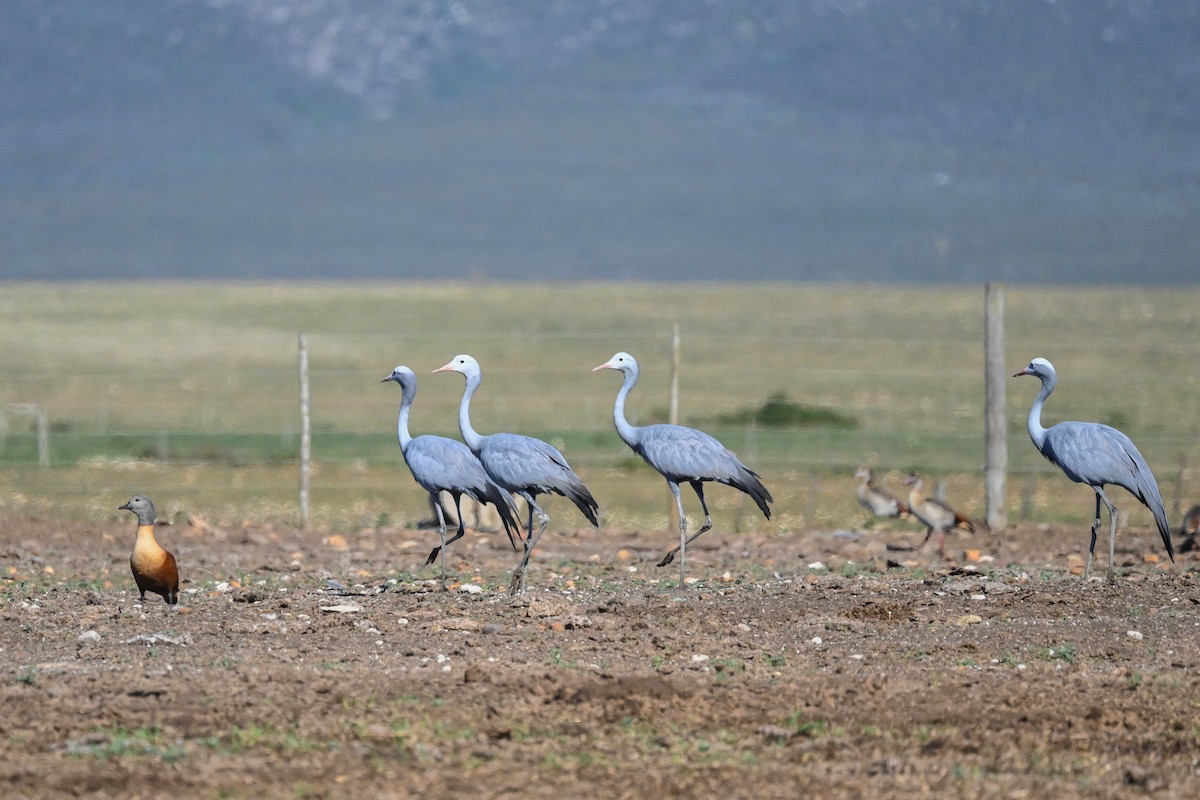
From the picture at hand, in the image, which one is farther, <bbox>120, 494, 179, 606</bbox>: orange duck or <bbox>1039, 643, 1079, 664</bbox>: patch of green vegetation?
<bbox>120, 494, 179, 606</bbox>: orange duck

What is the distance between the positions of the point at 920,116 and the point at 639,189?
29.1 meters

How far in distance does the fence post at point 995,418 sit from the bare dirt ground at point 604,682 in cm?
326

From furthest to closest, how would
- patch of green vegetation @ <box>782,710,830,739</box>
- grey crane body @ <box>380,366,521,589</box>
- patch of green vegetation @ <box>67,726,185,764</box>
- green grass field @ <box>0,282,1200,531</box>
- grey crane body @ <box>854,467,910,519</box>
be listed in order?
1. green grass field @ <box>0,282,1200,531</box>
2. grey crane body @ <box>854,467,910,519</box>
3. grey crane body @ <box>380,366,521,589</box>
4. patch of green vegetation @ <box>782,710,830,739</box>
5. patch of green vegetation @ <box>67,726,185,764</box>

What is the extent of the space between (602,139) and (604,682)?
14547 cm

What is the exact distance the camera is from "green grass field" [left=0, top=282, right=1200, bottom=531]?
2122cm

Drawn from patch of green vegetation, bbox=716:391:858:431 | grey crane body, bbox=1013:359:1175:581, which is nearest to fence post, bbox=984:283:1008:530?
grey crane body, bbox=1013:359:1175:581

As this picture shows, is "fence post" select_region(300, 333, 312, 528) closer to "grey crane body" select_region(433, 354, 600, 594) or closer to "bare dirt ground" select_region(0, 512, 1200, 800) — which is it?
"bare dirt ground" select_region(0, 512, 1200, 800)

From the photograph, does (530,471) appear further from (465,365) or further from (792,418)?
(792,418)

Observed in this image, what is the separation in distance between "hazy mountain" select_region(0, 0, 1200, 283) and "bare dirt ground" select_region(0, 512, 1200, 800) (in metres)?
104

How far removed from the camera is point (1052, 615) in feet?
34.3

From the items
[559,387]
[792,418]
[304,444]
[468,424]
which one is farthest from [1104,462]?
[559,387]

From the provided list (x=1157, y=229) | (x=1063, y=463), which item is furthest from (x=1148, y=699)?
(x=1157, y=229)

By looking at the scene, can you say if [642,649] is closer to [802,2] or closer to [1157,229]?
[1157,229]

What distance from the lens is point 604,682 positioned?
8.31 m
